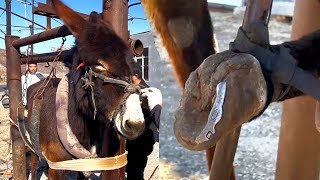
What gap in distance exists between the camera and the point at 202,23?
38.3 inches

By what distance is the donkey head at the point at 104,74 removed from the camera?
163 centimetres

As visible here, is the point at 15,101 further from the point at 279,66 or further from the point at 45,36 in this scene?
the point at 279,66

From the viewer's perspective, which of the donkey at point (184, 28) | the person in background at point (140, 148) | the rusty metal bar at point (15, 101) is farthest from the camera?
Answer: the rusty metal bar at point (15, 101)

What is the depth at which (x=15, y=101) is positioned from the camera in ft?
10.0

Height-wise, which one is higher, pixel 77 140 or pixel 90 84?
pixel 90 84

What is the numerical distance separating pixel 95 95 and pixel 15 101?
1.56 meters

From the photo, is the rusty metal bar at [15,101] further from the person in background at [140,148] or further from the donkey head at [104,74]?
the donkey head at [104,74]

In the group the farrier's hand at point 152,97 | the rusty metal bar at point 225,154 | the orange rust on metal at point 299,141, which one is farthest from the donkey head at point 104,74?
the rusty metal bar at point 225,154

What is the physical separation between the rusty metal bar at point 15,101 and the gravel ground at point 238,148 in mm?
1919

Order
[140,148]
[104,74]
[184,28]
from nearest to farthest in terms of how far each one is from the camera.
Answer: [184,28] < [104,74] < [140,148]

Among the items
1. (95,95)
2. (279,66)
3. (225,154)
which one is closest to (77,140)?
(95,95)

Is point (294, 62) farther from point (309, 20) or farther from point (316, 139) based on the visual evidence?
point (316, 139)

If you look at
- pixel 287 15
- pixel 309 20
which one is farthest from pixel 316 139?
pixel 287 15

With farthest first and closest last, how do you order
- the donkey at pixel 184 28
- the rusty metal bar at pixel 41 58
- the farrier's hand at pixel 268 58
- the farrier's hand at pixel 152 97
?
the rusty metal bar at pixel 41 58 → the farrier's hand at pixel 152 97 → the donkey at pixel 184 28 → the farrier's hand at pixel 268 58
